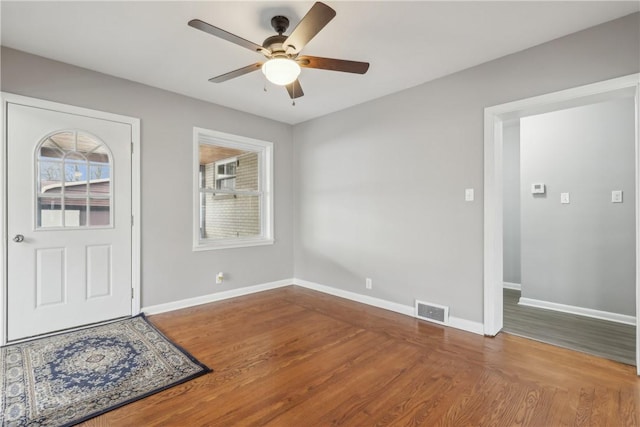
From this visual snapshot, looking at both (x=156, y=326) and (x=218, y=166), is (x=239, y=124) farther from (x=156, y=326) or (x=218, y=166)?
(x=156, y=326)

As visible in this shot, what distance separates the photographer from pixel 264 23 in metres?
2.23

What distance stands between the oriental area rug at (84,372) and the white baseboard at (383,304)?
212 centimetres

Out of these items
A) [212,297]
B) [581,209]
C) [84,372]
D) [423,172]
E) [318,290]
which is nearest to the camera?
[84,372]

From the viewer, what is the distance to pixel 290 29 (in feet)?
7.58

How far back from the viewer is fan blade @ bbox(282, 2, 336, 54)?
63.0 inches

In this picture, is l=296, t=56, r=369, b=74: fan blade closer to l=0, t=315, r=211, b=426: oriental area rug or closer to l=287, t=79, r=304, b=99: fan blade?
l=287, t=79, r=304, b=99: fan blade

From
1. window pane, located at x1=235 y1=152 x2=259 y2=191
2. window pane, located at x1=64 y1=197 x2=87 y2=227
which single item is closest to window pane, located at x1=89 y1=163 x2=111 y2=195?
window pane, located at x1=64 y1=197 x2=87 y2=227

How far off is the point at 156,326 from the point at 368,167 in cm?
288

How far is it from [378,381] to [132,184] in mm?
2995

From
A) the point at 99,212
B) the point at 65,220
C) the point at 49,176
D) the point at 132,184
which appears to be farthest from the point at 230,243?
the point at 49,176

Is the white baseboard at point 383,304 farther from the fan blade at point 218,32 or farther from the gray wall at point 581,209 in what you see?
the fan blade at point 218,32

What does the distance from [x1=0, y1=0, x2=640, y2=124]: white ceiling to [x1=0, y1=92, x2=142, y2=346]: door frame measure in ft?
1.38

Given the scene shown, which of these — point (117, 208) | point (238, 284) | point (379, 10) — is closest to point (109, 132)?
point (117, 208)

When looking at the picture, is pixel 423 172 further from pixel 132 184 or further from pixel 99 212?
pixel 99 212
